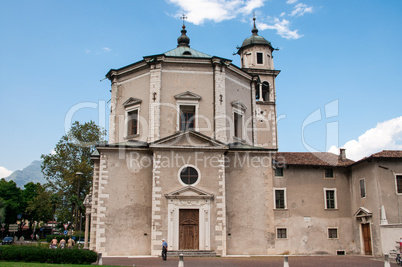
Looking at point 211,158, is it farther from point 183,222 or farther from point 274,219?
point 274,219

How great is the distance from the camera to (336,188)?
28.5 meters

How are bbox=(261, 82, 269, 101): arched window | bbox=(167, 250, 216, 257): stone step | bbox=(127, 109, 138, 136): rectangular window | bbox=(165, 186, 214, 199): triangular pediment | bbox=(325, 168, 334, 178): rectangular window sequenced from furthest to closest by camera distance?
bbox=(261, 82, 269, 101): arched window → bbox=(325, 168, 334, 178): rectangular window → bbox=(127, 109, 138, 136): rectangular window → bbox=(165, 186, 214, 199): triangular pediment → bbox=(167, 250, 216, 257): stone step

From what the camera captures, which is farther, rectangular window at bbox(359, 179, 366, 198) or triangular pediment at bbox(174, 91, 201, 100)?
triangular pediment at bbox(174, 91, 201, 100)

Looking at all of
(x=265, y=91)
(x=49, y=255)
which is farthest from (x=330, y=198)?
(x=49, y=255)

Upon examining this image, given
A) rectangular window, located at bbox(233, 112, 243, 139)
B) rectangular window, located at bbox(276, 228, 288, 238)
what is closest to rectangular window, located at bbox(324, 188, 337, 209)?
rectangular window, located at bbox(276, 228, 288, 238)

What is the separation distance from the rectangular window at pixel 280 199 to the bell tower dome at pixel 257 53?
52.8ft

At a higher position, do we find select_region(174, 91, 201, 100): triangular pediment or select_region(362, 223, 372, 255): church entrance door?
select_region(174, 91, 201, 100): triangular pediment

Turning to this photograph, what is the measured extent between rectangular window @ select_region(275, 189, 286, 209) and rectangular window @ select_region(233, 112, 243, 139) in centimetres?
497

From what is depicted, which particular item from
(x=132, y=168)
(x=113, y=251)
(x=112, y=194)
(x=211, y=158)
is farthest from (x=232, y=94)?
(x=113, y=251)

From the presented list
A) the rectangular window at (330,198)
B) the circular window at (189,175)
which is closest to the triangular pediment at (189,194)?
the circular window at (189,175)

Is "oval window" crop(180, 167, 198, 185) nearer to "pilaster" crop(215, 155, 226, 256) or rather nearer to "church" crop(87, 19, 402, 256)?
"church" crop(87, 19, 402, 256)

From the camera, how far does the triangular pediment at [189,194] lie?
79.0ft

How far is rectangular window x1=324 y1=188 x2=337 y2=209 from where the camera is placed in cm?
2819

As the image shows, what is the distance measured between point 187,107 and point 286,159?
8.26 meters
